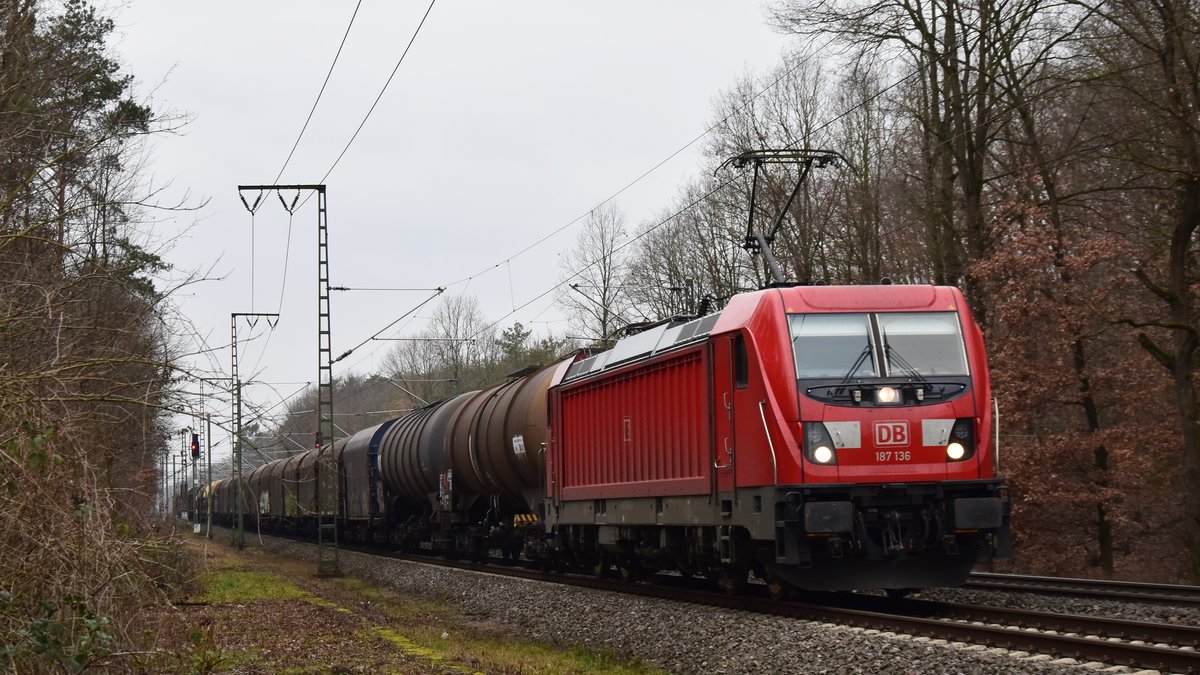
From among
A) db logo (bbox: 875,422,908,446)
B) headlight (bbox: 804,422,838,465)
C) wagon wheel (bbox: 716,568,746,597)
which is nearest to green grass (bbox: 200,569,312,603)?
wagon wheel (bbox: 716,568,746,597)

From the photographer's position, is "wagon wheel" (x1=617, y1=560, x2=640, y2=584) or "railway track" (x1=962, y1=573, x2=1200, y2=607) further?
"wagon wheel" (x1=617, y1=560, x2=640, y2=584)

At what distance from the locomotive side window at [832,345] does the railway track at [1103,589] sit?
3421 millimetres

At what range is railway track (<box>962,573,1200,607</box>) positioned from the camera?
1248 cm

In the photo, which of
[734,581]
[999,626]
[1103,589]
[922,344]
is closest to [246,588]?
[734,581]

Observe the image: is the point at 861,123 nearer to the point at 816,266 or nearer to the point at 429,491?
the point at 816,266

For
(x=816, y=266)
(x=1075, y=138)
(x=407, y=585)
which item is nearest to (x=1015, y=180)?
(x=1075, y=138)

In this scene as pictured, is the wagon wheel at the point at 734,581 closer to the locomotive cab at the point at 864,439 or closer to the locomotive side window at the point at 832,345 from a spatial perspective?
the locomotive cab at the point at 864,439

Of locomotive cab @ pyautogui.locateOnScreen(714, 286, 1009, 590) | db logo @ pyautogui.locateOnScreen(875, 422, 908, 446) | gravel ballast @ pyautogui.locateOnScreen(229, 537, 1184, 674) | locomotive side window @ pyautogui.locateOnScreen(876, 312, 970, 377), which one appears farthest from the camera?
locomotive side window @ pyautogui.locateOnScreen(876, 312, 970, 377)

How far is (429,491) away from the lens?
87.1 feet

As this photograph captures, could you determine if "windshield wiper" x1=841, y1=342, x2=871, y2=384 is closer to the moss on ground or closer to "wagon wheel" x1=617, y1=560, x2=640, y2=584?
the moss on ground

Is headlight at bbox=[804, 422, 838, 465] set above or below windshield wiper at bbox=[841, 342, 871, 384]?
below

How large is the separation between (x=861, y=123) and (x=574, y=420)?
76.1 ft

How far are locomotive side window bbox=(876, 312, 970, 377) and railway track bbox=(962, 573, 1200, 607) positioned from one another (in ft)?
9.21

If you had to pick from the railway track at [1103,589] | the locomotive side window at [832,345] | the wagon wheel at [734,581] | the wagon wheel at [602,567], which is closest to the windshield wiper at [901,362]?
the locomotive side window at [832,345]
